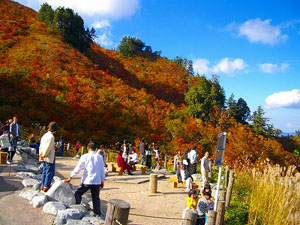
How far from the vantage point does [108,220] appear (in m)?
3.03

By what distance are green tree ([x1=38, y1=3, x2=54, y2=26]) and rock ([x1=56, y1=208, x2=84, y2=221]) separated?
41.0 metres

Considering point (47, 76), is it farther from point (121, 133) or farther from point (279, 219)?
point (279, 219)

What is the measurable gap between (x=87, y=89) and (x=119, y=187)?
2063cm

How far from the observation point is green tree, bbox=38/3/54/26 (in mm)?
39500

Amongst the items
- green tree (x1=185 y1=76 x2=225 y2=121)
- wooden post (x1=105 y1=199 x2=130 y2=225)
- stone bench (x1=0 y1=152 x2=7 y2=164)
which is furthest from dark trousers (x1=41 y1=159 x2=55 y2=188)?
green tree (x1=185 y1=76 x2=225 y2=121)

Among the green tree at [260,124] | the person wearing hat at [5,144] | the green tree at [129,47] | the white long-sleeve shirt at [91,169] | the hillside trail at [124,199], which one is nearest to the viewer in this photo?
the hillside trail at [124,199]

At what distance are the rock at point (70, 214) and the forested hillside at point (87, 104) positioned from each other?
15.9 m

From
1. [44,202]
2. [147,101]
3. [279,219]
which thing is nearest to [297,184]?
[279,219]

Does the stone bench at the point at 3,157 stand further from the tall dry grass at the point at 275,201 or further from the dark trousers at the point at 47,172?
the tall dry grass at the point at 275,201

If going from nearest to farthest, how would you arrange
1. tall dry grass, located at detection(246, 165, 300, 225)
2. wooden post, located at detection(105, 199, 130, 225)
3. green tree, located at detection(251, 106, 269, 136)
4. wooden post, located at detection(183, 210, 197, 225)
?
wooden post, located at detection(105, 199, 130, 225), wooden post, located at detection(183, 210, 197, 225), tall dry grass, located at detection(246, 165, 300, 225), green tree, located at detection(251, 106, 269, 136)

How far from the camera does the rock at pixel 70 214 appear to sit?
387 cm

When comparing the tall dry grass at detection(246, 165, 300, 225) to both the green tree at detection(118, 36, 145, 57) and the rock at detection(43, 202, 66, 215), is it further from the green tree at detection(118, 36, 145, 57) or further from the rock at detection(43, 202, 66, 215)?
the green tree at detection(118, 36, 145, 57)

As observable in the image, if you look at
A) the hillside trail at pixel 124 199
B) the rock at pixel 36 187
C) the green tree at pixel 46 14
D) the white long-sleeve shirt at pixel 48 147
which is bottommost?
the hillside trail at pixel 124 199

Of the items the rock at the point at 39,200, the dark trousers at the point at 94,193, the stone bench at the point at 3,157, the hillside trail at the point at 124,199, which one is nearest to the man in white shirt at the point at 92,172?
the dark trousers at the point at 94,193
